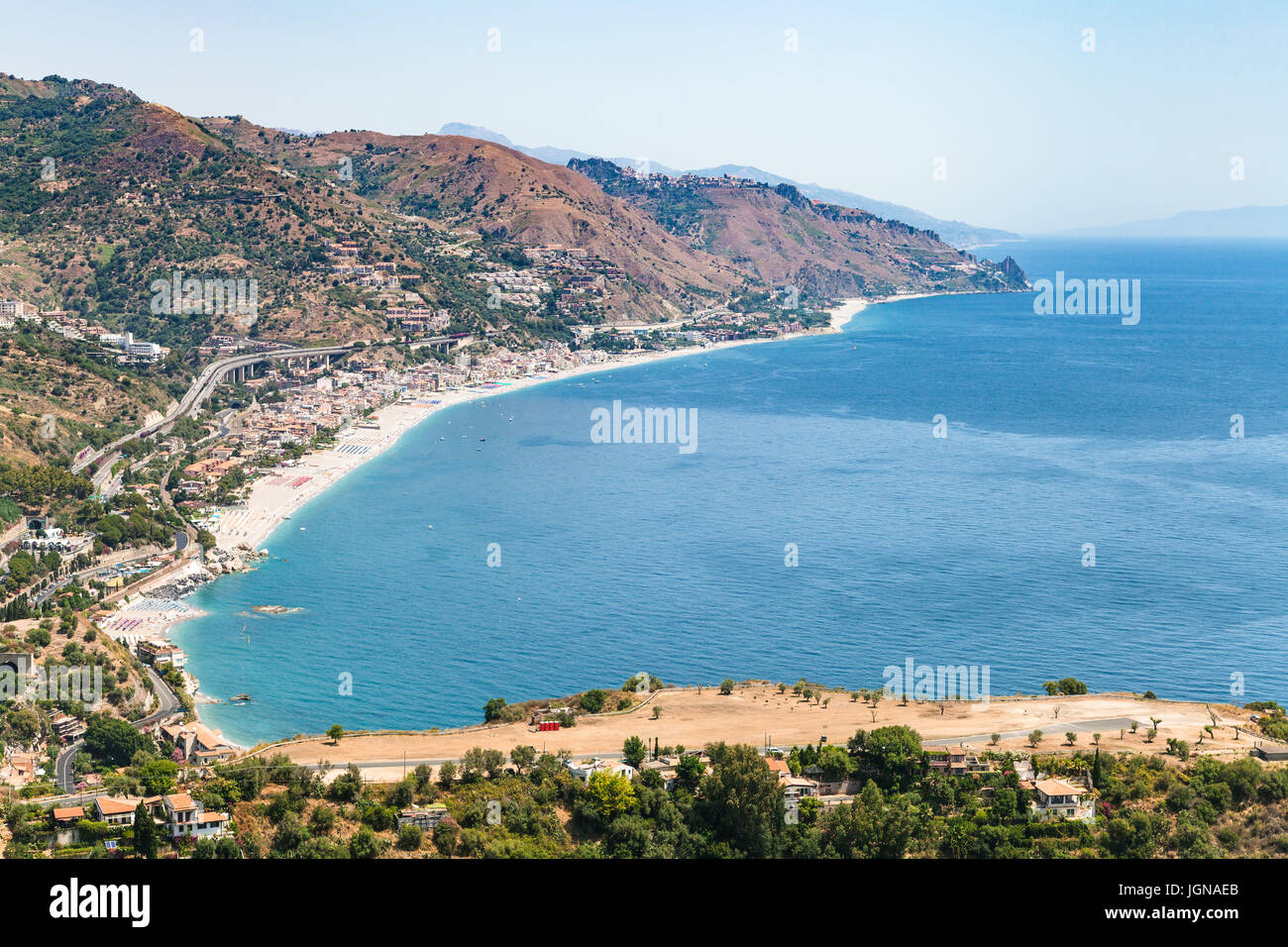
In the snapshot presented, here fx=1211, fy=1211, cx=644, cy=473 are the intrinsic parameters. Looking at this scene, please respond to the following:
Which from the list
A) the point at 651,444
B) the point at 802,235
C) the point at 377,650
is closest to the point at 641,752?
the point at 377,650

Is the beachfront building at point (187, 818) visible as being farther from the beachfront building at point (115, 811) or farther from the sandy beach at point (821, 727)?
the sandy beach at point (821, 727)

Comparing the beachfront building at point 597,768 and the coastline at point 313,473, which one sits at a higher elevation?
the coastline at point 313,473

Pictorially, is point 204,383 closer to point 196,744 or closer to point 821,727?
point 196,744

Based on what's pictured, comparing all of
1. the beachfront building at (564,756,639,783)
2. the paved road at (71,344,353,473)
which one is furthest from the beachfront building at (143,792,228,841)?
the paved road at (71,344,353,473)

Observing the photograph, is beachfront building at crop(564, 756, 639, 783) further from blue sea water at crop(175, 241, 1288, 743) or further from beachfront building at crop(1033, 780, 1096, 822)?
beachfront building at crop(1033, 780, 1096, 822)

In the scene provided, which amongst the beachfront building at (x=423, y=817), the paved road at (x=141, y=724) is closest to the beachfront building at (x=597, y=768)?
the beachfront building at (x=423, y=817)
